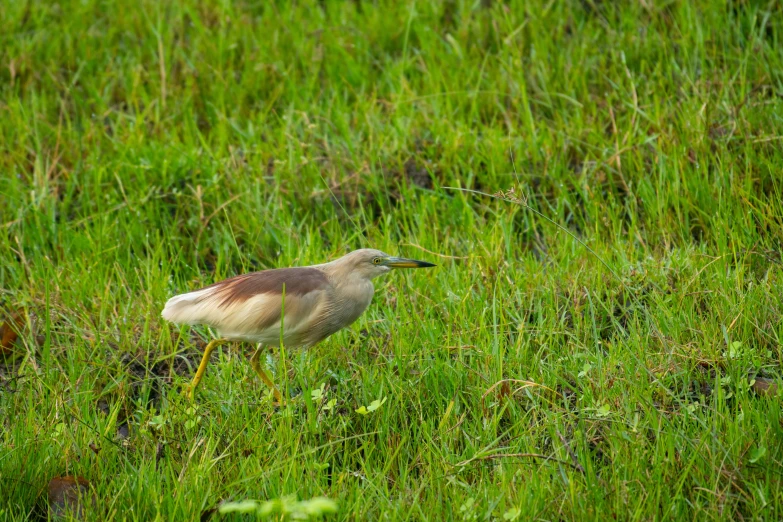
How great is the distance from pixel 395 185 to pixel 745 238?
2118mm

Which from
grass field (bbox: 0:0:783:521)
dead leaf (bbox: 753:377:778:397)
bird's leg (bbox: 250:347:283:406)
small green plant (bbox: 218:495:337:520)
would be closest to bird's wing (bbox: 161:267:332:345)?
bird's leg (bbox: 250:347:283:406)

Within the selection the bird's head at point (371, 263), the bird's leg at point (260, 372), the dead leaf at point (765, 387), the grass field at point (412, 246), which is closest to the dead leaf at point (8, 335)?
the grass field at point (412, 246)

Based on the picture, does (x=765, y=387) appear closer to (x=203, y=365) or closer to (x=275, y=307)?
(x=275, y=307)

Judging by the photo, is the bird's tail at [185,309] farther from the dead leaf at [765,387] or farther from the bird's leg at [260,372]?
the dead leaf at [765,387]

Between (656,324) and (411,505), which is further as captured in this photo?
(656,324)

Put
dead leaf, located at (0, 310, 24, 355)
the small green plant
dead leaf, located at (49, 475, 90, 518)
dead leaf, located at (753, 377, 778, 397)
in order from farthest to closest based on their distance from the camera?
dead leaf, located at (0, 310, 24, 355) < dead leaf, located at (753, 377, 778, 397) < dead leaf, located at (49, 475, 90, 518) < the small green plant

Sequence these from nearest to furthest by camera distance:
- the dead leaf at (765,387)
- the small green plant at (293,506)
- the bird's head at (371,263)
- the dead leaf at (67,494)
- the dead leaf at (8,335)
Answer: the small green plant at (293,506) → the dead leaf at (67,494) → the dead leaf at (765,387) → the bird's head at (371,263) → the dead leaf at (8,335)

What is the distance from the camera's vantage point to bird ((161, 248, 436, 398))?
409 centimetres

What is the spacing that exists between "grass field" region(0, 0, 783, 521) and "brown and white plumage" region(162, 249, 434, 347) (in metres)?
0.24

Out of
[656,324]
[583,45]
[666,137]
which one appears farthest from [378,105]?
[656,324]

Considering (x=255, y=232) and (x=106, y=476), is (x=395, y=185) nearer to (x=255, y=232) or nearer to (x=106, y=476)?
(x=255, y=232)

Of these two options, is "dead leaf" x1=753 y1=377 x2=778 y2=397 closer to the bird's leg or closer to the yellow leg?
the bird's leg

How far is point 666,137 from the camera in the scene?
536 cm

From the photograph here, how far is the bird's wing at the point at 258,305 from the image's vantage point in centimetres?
409
